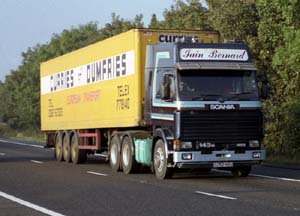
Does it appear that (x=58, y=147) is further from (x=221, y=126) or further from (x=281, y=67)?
(x=221, y=126)

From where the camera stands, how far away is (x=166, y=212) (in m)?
12.1

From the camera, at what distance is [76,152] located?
2606 cm

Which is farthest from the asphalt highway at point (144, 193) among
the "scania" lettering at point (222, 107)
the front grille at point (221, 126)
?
the "scania" lettering at point (222, 107)

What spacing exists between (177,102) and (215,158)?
171cm

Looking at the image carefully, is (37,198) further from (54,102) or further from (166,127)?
(54,102)

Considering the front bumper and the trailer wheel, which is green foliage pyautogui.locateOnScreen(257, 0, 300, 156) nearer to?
the front bumper

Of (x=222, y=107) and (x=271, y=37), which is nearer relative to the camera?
(x=222, y=107)

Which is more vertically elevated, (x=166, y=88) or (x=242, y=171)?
(x=166, y=88)

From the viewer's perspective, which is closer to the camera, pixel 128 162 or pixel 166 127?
pixel 166 127

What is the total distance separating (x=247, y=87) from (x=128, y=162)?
4.50 m

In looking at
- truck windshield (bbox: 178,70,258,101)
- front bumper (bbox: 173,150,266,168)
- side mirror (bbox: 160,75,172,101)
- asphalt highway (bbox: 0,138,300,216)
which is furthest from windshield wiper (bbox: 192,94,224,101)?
asphalt highway (bbox: 0,138,300,216)

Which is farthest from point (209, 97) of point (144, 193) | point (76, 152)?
point (76, 152)

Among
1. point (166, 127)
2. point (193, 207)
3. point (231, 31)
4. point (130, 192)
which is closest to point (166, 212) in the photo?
point (193, 207)

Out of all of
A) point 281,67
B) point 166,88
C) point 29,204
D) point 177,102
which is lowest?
point 29,204
